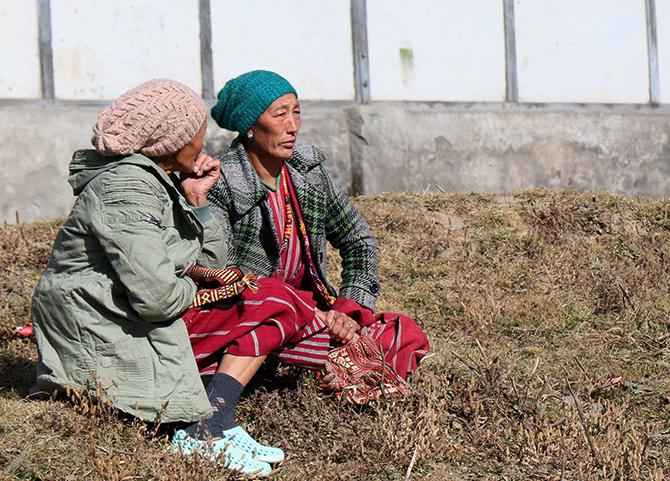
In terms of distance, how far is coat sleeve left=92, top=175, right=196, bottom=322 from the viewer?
149 inches

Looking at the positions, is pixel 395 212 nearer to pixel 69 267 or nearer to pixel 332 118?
pixel 332 118

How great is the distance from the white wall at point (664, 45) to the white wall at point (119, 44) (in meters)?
5.21

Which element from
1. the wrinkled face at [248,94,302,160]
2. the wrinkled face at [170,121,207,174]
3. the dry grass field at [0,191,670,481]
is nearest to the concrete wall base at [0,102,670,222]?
the dry grass field at [0,191,670,481]

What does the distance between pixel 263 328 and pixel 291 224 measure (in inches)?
27.8

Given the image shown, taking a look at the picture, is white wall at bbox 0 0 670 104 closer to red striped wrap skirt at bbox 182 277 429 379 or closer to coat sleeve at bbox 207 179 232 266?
coat sleeve at bbox 207 179 232 266

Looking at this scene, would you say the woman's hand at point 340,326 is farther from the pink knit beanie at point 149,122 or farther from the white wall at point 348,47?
the white wall at point 348,47

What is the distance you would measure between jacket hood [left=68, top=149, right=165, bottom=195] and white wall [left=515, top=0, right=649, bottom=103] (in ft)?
23.9

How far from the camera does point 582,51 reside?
36.1 ft

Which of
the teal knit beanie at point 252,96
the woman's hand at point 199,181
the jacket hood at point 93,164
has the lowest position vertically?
the woman's hand at point 199,181

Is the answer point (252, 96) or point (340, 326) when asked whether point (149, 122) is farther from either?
point (340, 326)

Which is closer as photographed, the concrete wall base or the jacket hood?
the jacket hood

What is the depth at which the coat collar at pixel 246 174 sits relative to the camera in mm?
4676

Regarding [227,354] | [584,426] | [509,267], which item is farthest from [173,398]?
[509,267]

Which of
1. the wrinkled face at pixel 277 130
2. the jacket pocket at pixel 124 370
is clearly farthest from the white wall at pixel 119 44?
the jacket pocket at pixel 124 370
